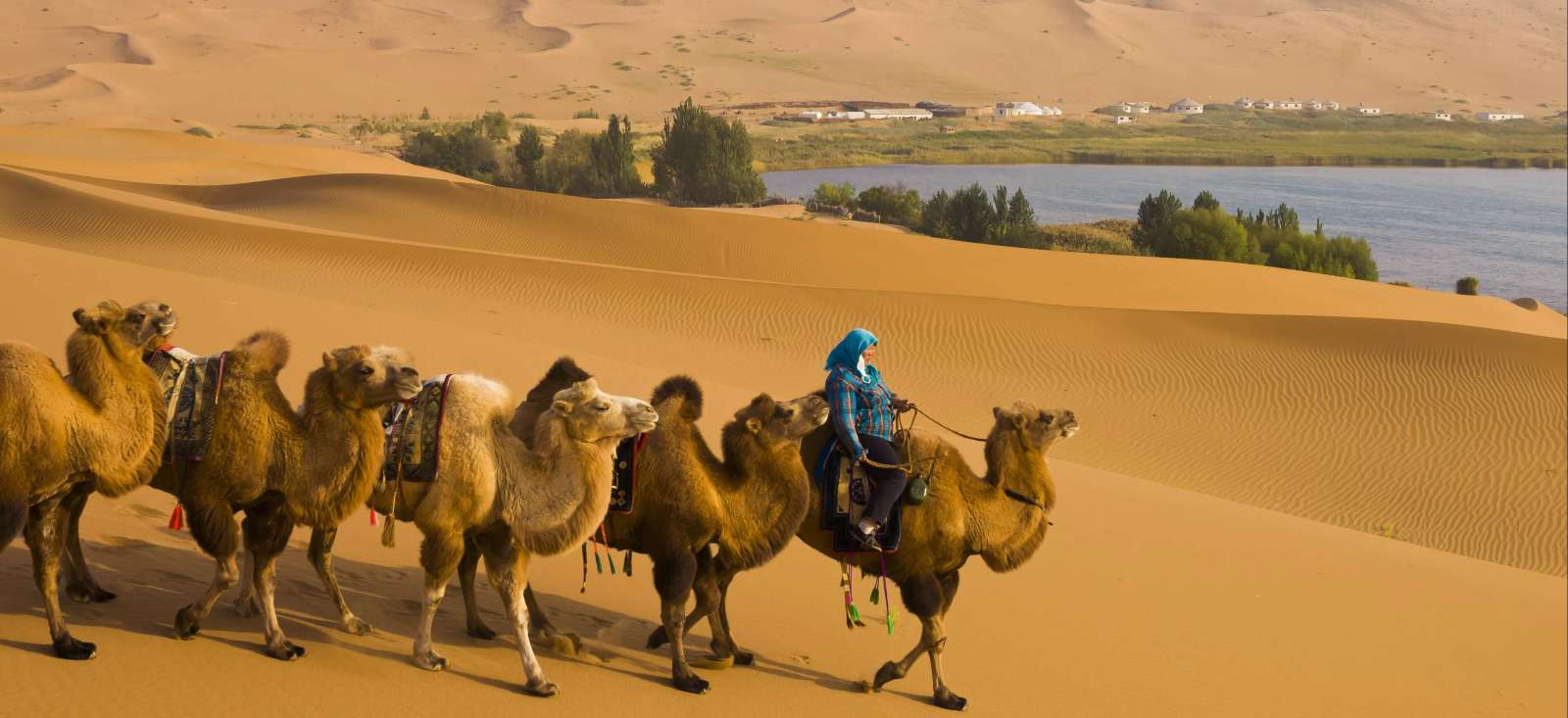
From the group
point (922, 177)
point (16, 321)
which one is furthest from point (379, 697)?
point (922, 177)

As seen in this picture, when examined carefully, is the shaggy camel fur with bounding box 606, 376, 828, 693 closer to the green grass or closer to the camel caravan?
the camel caravan

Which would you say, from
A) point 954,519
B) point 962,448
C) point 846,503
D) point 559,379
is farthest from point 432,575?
point 962,448

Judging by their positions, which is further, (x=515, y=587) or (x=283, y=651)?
(x=515, y=587)

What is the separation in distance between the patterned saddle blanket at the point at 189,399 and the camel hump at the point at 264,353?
9 cm

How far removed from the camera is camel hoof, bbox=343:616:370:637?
7.00 meters

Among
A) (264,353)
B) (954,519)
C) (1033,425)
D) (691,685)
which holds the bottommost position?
(691,685)

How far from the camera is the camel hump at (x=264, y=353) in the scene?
661 cm

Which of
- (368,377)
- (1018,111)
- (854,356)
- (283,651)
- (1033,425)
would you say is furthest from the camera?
(1018,111)

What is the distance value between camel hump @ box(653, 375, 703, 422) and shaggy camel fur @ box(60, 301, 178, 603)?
231 cm

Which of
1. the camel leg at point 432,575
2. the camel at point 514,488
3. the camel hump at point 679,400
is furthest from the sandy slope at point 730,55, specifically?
the camel leg at point 432,575

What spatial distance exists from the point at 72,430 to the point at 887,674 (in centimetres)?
415

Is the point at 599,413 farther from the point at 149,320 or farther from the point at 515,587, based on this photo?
the point at 149,320

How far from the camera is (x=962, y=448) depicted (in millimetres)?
15117

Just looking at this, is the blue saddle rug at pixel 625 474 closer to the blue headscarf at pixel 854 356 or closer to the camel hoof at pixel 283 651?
the blue headscarf at pixel 854 356
